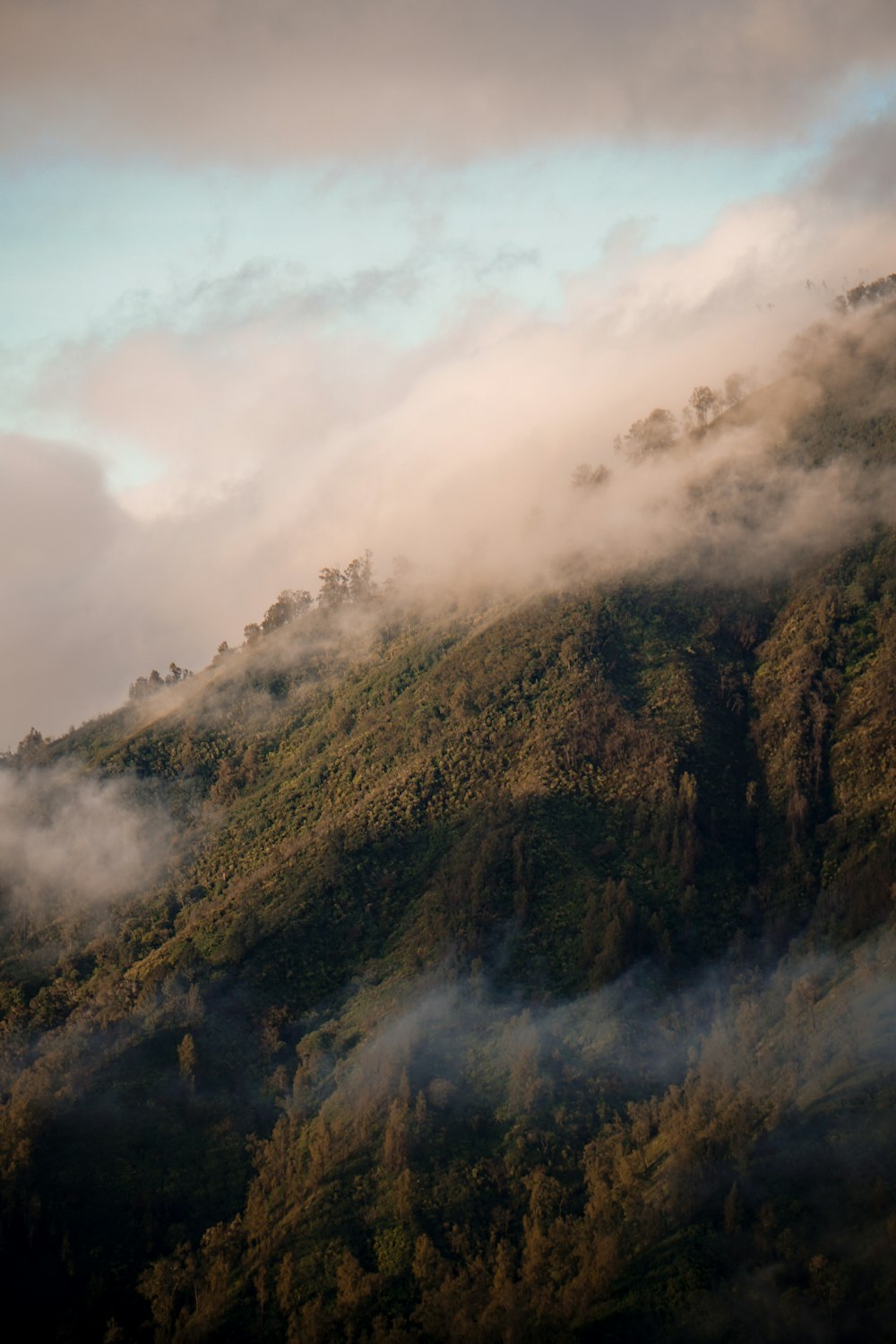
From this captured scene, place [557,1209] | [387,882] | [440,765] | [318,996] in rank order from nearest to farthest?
[557,1209] < [318,996] < [387,882] < [440,765]

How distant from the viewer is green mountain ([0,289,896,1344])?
117875 mm

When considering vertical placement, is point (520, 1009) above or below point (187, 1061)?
below

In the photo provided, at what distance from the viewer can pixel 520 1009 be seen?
140625 mm

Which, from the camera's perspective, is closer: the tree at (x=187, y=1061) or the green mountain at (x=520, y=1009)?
the green mountain at (x=520, y=1009)

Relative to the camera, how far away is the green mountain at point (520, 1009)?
387 ft

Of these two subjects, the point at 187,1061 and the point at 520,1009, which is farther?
the point at 187,1061

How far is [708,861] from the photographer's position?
154250 mm

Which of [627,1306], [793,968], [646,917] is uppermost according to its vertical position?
[646,917]

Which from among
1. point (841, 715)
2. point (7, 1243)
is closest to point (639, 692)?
Result: point (841, 715)

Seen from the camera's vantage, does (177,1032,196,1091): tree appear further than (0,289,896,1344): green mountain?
Yes

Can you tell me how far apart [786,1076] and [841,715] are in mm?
53616

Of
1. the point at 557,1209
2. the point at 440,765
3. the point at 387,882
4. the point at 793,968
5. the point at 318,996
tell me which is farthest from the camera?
the point at 440,765

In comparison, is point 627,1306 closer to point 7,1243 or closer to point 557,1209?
point 557,1209

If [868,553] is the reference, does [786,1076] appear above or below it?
below
